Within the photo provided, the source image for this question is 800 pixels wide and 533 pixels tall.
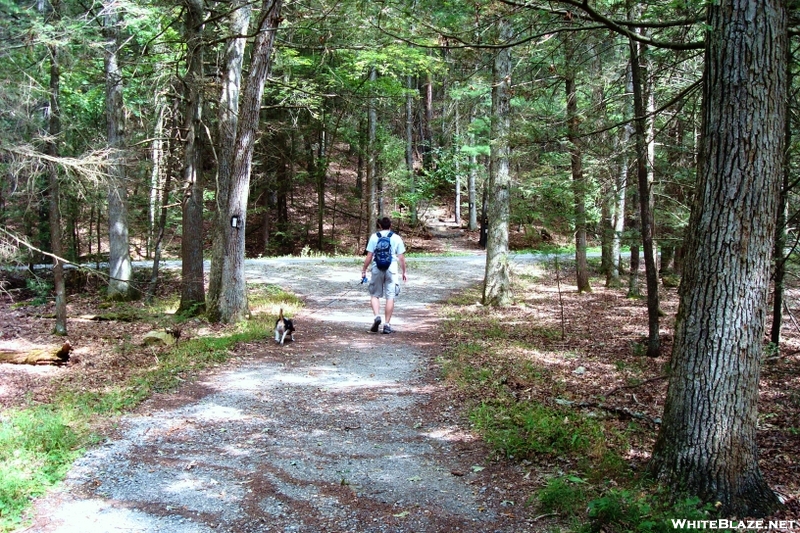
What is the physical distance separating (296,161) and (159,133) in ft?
39.3

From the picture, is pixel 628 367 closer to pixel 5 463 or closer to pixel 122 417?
Result: pixel 122 417

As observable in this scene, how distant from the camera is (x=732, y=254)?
3.81 m

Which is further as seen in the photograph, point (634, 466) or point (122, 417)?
point (122, 417)

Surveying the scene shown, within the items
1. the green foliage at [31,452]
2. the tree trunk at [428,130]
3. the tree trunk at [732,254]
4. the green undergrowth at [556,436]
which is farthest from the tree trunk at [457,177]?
the tree trunk at [732,254]

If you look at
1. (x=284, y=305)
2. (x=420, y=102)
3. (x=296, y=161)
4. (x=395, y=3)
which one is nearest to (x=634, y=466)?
(x=395, y=3)

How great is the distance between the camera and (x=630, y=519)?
3.54 m

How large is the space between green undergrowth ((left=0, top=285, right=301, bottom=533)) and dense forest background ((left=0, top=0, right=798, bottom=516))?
160cm

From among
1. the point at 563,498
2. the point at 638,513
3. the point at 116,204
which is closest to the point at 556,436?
the point at 563,498

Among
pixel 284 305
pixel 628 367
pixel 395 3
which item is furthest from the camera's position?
pixel 284 305

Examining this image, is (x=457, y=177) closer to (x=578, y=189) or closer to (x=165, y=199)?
(x=165, y=199)

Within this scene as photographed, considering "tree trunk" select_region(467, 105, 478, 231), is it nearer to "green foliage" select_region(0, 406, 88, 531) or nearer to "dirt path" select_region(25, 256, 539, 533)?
"dirt path" select_region(25, 256, 539, 533)
